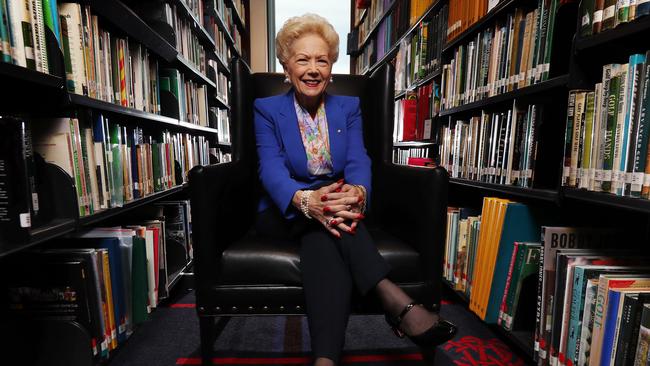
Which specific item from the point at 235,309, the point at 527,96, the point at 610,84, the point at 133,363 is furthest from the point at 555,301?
the point at 133,363

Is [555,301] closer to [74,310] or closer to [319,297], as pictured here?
[319,297]

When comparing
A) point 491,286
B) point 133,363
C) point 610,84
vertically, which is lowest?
point 133,363

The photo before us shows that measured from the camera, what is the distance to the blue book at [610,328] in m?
0.79

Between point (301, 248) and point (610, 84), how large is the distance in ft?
2.92

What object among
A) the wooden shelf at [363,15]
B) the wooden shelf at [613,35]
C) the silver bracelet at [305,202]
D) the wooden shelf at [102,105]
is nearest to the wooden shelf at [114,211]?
the wooden shelf at [102,105]

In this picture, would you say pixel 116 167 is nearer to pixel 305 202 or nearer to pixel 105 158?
pixel 105 158

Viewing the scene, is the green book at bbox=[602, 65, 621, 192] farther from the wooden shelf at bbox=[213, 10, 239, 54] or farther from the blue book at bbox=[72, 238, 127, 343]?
the wooden shelf at bbox=[213, 10, 239, 54]

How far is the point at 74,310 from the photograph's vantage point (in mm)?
965

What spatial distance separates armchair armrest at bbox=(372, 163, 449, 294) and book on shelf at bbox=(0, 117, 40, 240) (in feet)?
3.08

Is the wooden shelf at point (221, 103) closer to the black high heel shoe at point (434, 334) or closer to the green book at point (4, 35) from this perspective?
the green book at point (4, 35)

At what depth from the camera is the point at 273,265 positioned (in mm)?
882

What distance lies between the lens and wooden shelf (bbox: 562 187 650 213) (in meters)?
0.73

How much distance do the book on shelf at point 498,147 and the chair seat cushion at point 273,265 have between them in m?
0.58

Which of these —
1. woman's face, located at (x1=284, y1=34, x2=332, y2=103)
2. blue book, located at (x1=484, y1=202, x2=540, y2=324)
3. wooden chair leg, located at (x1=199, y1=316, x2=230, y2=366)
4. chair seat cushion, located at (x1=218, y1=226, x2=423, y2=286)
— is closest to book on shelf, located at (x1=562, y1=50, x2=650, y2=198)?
blue book, located at (x1=484, y1=202, x2=540, y2=324)
